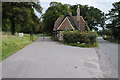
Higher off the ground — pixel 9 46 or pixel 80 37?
pixel 80 37

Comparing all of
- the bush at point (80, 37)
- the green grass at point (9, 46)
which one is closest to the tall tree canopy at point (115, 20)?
the bush at point (80, 37)

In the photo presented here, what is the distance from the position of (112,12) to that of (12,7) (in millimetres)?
18887

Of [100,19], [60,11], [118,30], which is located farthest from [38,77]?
[100,19]

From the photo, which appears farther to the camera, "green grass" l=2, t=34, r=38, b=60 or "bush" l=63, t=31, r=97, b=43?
"bush" l=63, t=31, r=97, b=43

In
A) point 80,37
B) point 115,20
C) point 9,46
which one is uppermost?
point 115,20

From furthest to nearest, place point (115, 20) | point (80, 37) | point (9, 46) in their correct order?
point (115, 20)
point (80, 37)
point (9, 46)

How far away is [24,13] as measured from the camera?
72.7 ft

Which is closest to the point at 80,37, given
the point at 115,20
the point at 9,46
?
the point at 9,46

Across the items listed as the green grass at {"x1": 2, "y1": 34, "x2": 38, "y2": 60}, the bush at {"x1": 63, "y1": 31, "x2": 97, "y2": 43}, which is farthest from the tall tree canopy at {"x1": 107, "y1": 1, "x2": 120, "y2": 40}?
the green grass at {"x1": 2, "y1": 34, "x2": 38, "y2": 60}

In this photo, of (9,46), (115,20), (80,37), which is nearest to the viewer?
(9,46)

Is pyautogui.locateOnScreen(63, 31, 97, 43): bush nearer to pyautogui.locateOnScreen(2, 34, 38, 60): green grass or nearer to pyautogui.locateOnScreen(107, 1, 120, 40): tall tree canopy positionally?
pyautogui.locateOnScreen(2, 34, 38, 60): green grass

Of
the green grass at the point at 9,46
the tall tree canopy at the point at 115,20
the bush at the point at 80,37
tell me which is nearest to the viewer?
the green grass at the point at 9,46

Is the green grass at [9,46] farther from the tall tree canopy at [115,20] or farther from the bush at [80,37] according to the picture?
the tall tree canopy at [115,20]

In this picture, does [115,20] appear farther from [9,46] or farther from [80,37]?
[9,46]
